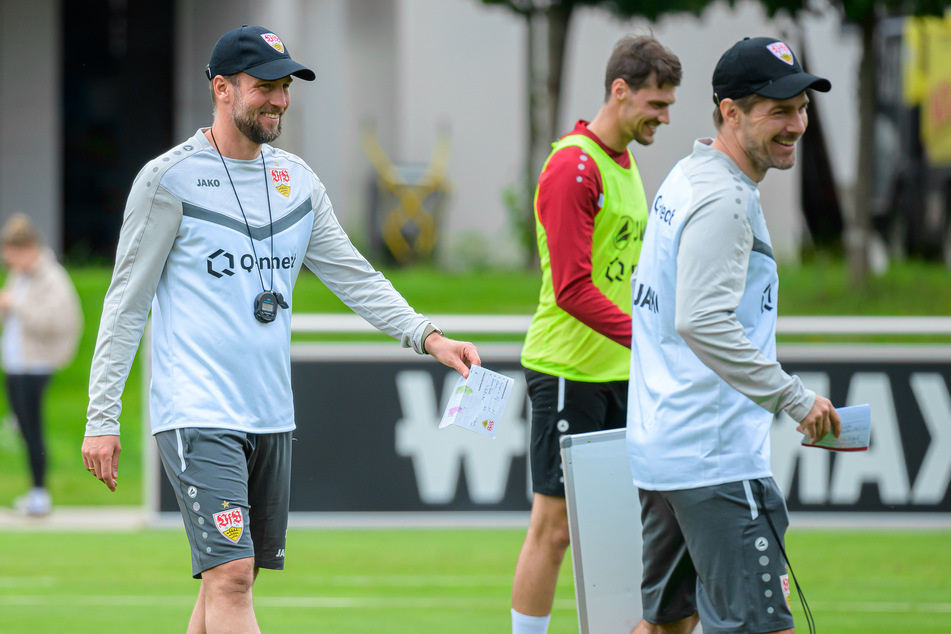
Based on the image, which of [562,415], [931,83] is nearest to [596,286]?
[562,415]

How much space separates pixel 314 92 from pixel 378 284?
50.4ft

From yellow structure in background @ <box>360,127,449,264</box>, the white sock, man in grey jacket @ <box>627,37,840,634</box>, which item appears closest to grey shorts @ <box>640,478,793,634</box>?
man in grey jacket @ <box>627,37,840,634</box>

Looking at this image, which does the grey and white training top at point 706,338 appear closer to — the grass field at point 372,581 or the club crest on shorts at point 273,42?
the club crest on shorts at point 273,42

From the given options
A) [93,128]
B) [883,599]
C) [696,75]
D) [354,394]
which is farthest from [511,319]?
[93,128]

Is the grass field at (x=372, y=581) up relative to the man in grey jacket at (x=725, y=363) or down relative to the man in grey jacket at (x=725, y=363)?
down

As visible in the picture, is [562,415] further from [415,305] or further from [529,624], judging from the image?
[415,305]

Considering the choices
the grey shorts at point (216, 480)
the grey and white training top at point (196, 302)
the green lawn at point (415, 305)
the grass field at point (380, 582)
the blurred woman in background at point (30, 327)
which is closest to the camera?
the grey shorts at point (216, 480)

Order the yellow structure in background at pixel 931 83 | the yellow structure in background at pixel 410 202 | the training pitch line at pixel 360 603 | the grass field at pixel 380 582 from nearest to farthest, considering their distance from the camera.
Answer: the grass field at pixel 380 582, the training pitch line at pixel 360 603, the yellow structure in background at pixel 931 83, the yellow structure in background at pixel 410 202

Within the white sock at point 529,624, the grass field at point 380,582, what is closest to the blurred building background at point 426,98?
the grass field at point 380,582

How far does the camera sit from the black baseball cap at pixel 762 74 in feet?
11.3

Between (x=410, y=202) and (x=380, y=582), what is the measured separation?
12.3 metres

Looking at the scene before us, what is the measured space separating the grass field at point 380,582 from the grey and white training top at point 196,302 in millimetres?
2763

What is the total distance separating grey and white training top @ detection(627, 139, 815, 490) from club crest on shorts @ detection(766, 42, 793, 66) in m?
0.30

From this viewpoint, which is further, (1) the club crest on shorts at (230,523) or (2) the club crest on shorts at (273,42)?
(2) the club crest on shorts at (273,42)
